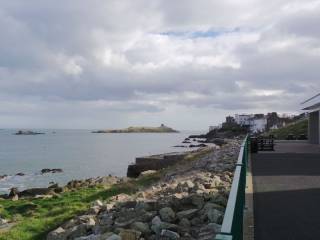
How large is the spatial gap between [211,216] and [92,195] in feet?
50.7

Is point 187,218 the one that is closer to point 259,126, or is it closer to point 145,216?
point 145,216

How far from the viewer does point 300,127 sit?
71188 millimetres

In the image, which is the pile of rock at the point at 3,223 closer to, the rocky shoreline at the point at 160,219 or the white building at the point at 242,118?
the rocky shoreline at the point at 160,219

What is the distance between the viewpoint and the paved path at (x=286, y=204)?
26.2 ft

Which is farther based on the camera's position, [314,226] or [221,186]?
[221,186]

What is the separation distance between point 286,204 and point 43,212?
481 inches

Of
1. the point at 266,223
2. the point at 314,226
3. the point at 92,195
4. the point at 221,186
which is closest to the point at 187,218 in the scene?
the point at 266,223

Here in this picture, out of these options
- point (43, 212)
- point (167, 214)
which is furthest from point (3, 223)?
point (167, 214)

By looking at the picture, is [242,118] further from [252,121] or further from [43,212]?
[43,212]

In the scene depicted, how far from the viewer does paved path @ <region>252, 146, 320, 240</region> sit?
7.97m

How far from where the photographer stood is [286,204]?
10.5m

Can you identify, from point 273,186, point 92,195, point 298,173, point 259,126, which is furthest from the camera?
point 259,126

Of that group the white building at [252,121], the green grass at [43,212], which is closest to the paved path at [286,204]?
the green grass at [43,212]

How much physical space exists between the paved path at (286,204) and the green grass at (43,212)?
19.6 ft
